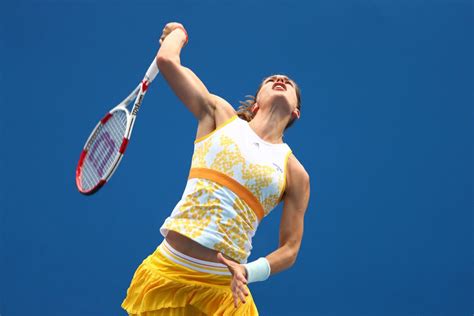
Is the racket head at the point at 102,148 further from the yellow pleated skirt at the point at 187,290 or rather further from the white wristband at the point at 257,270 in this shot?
the white wristband at the point at 257,270

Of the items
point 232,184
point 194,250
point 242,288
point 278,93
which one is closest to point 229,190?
point 232,184

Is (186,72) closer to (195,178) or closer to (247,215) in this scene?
(195,178)

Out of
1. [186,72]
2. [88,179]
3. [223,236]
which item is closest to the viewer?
[223,236]

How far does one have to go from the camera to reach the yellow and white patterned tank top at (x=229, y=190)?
6.71 feet

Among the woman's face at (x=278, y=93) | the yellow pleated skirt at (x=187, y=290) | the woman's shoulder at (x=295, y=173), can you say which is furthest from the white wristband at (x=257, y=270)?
the woman's face at (x=278, y=93)

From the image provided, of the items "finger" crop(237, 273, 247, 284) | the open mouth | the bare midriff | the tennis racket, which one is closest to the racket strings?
the tennis racket

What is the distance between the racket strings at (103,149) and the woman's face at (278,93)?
0.55m

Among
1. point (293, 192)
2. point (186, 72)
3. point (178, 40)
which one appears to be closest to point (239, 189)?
point (293, 192)

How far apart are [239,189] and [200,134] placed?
259 millimetres

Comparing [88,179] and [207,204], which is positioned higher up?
[88,179]

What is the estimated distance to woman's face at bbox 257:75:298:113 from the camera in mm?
2328

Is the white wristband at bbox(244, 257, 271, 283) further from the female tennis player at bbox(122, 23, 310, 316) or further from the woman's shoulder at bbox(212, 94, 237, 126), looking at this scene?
the woman's shoulder at bbox(212, 94, 237, 126)

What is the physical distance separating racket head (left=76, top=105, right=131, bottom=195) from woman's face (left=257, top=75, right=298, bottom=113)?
1.71 ft

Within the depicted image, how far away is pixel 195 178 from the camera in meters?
2.13
